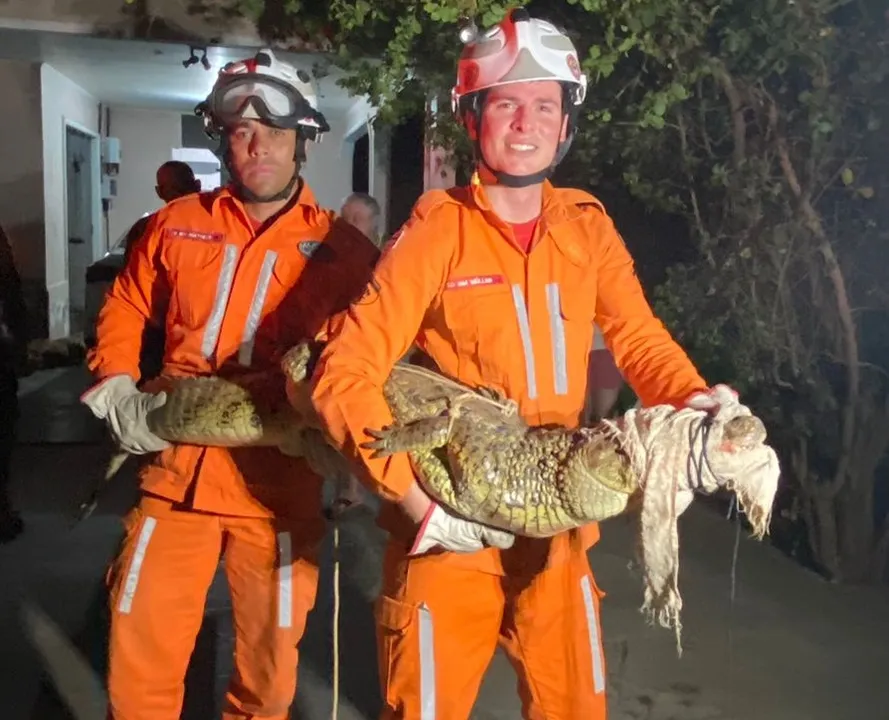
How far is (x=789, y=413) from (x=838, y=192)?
3.34 feet

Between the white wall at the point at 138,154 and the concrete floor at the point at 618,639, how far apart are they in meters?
10.1

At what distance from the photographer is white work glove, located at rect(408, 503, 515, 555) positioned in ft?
5.82

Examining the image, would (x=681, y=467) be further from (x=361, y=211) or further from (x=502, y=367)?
(x=361, y=211)

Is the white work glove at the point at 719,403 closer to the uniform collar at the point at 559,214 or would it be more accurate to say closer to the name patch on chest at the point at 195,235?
the uniform collar at the point at 559,214

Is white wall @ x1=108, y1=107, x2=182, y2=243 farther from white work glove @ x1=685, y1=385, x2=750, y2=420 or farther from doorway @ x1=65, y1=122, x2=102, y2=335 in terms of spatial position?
white work glove @ x1=685, y1=385, x2=750, y2=420

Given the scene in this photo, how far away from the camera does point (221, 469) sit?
2.26 m

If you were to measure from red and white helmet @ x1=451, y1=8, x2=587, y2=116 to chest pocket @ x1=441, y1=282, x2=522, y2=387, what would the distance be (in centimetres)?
39

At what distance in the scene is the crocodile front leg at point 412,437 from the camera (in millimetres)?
1683

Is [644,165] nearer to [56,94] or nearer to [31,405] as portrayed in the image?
[31,405]

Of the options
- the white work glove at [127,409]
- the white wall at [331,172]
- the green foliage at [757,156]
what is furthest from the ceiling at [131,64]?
the white work glove at [127,409]

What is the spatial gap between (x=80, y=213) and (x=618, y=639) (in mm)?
9971

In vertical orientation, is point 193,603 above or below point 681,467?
below

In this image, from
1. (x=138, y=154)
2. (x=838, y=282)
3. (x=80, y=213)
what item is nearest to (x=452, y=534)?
(x=838, y=282)

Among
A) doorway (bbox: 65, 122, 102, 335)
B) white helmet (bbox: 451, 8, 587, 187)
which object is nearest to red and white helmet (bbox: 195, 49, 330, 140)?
white helmet (bbox: 451, 8, 587, 187)
